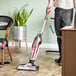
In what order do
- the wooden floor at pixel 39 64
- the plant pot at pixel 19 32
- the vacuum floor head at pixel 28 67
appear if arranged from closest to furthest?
the wooden floor at pixel 39 64, the vacuum floor head at pixel 28 67, the plant pot at pixel 19 32

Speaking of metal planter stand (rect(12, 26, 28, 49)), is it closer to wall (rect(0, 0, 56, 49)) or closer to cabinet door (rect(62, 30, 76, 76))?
wall (rect(0, 0, 56, 49))

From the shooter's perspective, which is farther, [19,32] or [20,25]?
[20,25]

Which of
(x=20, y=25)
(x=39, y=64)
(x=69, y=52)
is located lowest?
(x=39, y=64)

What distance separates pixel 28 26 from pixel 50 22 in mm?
629

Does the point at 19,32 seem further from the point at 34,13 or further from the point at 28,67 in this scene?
the point at 28,67

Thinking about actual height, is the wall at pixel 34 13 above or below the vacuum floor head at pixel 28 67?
above

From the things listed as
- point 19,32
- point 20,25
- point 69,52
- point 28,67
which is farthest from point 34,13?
point 69,52

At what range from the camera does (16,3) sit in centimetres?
598

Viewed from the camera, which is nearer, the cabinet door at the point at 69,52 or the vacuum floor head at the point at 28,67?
the cabinet door at the point at 69,52

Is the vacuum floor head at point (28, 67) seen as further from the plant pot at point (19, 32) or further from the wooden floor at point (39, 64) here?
the plant pot at point (19, 32)

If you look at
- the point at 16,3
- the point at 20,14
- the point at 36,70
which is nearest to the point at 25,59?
the point at 36,70

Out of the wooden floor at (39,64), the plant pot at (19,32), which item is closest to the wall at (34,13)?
the plant pot at (19,32)

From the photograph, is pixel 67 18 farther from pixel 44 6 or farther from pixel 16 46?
pixel 16 46

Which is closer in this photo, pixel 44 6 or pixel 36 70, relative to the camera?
pixel 36 70
